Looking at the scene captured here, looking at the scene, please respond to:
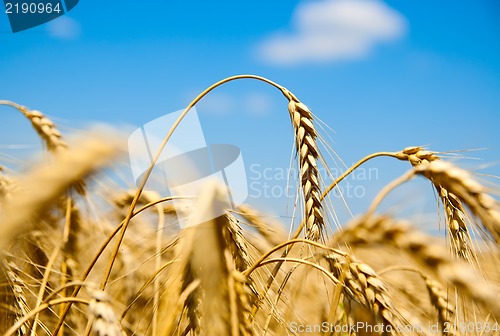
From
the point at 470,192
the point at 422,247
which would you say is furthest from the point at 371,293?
the point at 470,192

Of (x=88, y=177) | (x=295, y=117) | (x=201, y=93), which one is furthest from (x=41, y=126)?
(x=295, y=117)

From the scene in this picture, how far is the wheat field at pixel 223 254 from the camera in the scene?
99 centimetres

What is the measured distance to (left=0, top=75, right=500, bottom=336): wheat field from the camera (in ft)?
3.23

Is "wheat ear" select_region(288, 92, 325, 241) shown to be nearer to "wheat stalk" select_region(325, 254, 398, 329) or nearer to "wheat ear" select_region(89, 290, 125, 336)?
"wheat stalk" select_region(325, 254, 398, 329)

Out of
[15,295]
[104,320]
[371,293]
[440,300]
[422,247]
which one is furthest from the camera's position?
[440,300]

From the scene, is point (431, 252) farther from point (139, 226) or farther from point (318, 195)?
point (139, 226)

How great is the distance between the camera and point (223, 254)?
985 millimetres

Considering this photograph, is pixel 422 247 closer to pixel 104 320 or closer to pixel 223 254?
pixel 223 254

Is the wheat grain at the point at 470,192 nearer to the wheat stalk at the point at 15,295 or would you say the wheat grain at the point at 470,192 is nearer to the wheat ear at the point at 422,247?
the wheat ear at the point at 422,247

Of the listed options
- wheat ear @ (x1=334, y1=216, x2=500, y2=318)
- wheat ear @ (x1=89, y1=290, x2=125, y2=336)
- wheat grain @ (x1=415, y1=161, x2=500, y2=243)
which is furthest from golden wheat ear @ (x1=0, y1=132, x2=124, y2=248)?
wheat grain @ (x1=415, y1=161, x2=500, y2=243)

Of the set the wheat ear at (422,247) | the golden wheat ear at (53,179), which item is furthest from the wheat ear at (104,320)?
the wheat ear at (422,247)

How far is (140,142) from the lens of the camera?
1718 mm

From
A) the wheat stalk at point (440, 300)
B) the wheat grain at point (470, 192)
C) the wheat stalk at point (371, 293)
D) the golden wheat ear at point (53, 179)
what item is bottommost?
the wheat stalk at point (440, 300)

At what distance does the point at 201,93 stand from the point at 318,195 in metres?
0.53
